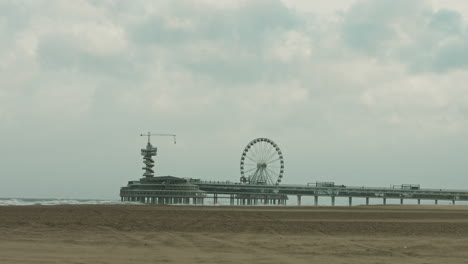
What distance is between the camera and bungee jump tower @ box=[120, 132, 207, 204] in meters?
139

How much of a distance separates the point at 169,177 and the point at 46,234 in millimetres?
121973

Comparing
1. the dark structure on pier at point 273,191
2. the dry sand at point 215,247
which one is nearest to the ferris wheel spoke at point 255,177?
the dark structure on pier at point 273,191

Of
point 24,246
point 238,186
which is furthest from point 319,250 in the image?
point 238,186

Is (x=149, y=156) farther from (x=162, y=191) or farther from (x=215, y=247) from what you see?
(x=215, y=247)

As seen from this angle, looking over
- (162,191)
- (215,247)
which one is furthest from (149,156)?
(215,247)

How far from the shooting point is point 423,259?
16297 millimetres

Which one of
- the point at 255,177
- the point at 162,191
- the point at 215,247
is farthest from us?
the point at 255,177

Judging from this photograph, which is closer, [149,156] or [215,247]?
[215,247]

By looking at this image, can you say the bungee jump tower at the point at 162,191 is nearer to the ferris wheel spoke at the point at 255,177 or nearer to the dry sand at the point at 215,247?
the ferris wheel spoke at the point at 255,177

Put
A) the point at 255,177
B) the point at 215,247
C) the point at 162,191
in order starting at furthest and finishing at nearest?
the point at 255,177, the point at 162,191, the point at 215,247

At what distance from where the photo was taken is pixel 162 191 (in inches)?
5517

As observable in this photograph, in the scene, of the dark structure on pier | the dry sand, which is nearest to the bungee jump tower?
the dark structure on pier

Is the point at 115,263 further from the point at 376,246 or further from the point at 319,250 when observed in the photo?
the point at 376,246

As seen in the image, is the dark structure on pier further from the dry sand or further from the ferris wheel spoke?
the dry sand
